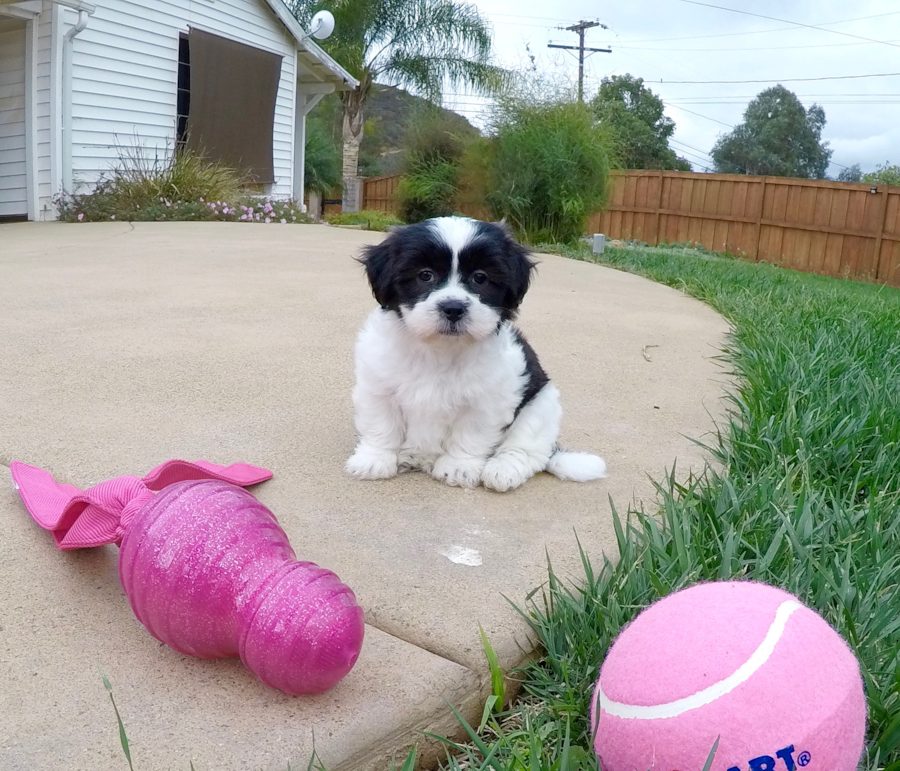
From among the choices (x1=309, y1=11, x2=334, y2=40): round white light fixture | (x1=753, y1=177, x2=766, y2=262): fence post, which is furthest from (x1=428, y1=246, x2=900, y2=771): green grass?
(x1=753, y1=177, x2=766, y2=262): fence post

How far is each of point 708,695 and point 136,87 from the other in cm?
1600

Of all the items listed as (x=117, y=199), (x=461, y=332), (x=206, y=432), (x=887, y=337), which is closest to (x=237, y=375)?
(x=206, y=432)

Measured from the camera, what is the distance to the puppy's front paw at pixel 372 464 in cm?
318

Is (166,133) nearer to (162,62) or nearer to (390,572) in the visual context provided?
(162,62)

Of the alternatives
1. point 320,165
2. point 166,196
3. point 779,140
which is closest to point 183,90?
point 166,196

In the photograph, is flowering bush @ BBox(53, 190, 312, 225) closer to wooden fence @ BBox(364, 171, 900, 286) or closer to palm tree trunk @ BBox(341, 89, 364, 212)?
wooden fence @ BBox(364, 171, 900, 286)

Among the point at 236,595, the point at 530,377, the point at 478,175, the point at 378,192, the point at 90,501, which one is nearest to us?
the point at 236,595

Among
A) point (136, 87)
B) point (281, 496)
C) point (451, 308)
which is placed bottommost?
point (281, 496)

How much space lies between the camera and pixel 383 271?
318cm

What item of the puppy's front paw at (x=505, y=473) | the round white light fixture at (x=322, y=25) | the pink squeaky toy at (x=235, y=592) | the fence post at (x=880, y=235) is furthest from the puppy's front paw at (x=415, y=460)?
the fence post at (x=880, y=235)

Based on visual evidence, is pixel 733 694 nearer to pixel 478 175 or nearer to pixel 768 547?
pixel 768 547

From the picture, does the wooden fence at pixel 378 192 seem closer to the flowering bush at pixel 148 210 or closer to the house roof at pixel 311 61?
the house roof at pixel 311 61

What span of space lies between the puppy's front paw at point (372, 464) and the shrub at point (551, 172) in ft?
35.5

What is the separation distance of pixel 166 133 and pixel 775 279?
37.8 feet
